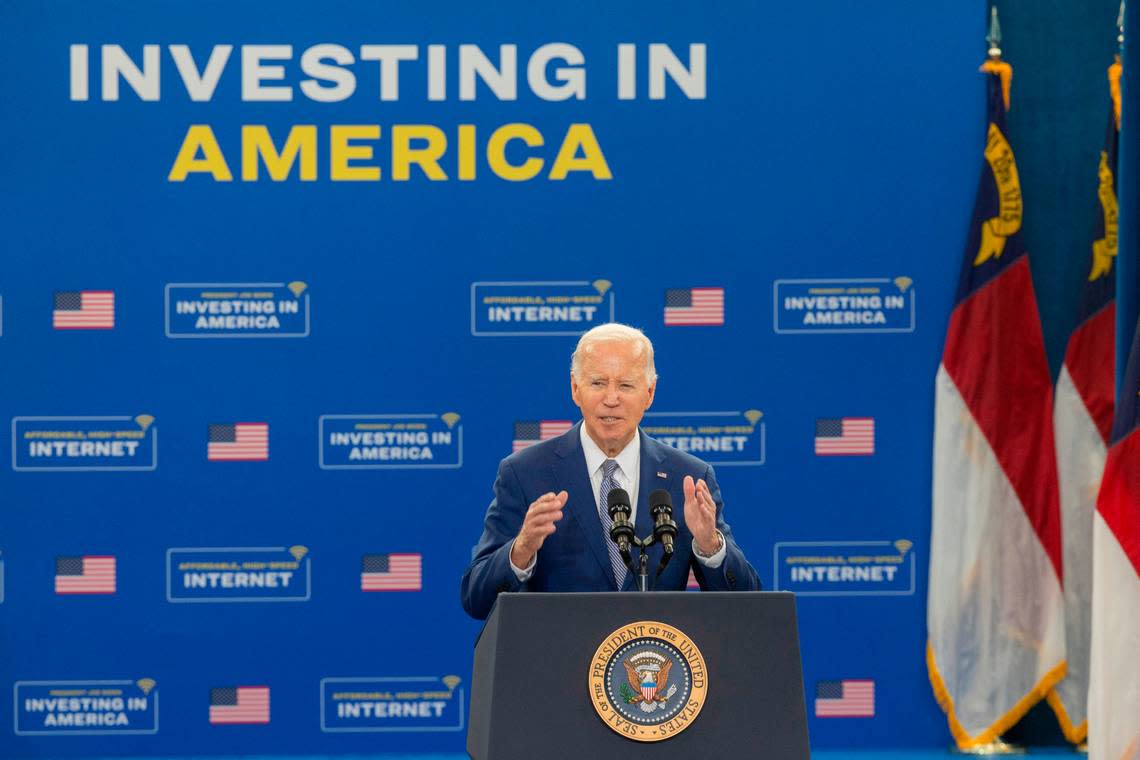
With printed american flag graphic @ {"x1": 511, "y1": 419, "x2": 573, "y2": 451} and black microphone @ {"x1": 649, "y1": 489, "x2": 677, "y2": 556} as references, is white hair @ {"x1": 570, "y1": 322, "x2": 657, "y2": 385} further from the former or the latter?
printed american flag graphic @ {"x1": 511, "y1": 419, "x2": 573, "y2": 451}

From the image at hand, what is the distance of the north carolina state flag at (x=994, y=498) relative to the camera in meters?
5.70

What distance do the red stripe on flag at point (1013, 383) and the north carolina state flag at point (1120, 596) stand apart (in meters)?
0.85

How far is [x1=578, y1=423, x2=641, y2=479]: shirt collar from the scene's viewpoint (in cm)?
337

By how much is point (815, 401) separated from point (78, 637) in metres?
3.22

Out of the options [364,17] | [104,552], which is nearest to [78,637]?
[104,552]

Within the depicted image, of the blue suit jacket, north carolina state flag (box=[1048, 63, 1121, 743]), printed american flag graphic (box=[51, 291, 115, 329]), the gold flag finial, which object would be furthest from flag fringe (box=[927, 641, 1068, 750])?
printed american flag graphic (box=[51, 291, 115, 329])

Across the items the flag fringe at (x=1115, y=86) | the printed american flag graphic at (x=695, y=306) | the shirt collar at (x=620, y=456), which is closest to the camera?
the shirt collar at (x=620, y=456)

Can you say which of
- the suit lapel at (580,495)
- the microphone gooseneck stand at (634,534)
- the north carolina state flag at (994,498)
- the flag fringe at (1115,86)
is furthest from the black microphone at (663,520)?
the flag fringe at (1115,86)

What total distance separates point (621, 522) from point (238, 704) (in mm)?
3501

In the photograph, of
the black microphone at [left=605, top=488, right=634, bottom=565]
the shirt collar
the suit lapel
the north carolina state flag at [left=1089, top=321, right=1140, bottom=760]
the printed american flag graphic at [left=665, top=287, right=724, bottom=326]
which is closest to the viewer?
the black microphone at [left=605, top=488, right=634, bottom=565]

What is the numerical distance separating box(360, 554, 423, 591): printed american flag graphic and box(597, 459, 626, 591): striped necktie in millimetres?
2565

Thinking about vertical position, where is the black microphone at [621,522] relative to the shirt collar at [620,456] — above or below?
below

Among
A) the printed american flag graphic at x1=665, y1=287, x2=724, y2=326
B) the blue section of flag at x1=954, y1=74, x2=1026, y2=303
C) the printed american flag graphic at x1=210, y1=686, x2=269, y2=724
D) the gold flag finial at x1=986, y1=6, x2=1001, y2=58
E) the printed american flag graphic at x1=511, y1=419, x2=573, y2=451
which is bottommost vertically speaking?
the printed american flag graphic at x1=210, y1=686, x2=269, y2=724

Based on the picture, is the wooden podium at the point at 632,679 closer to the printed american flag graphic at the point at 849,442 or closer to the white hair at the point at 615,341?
the white hair at the point at 615,341
